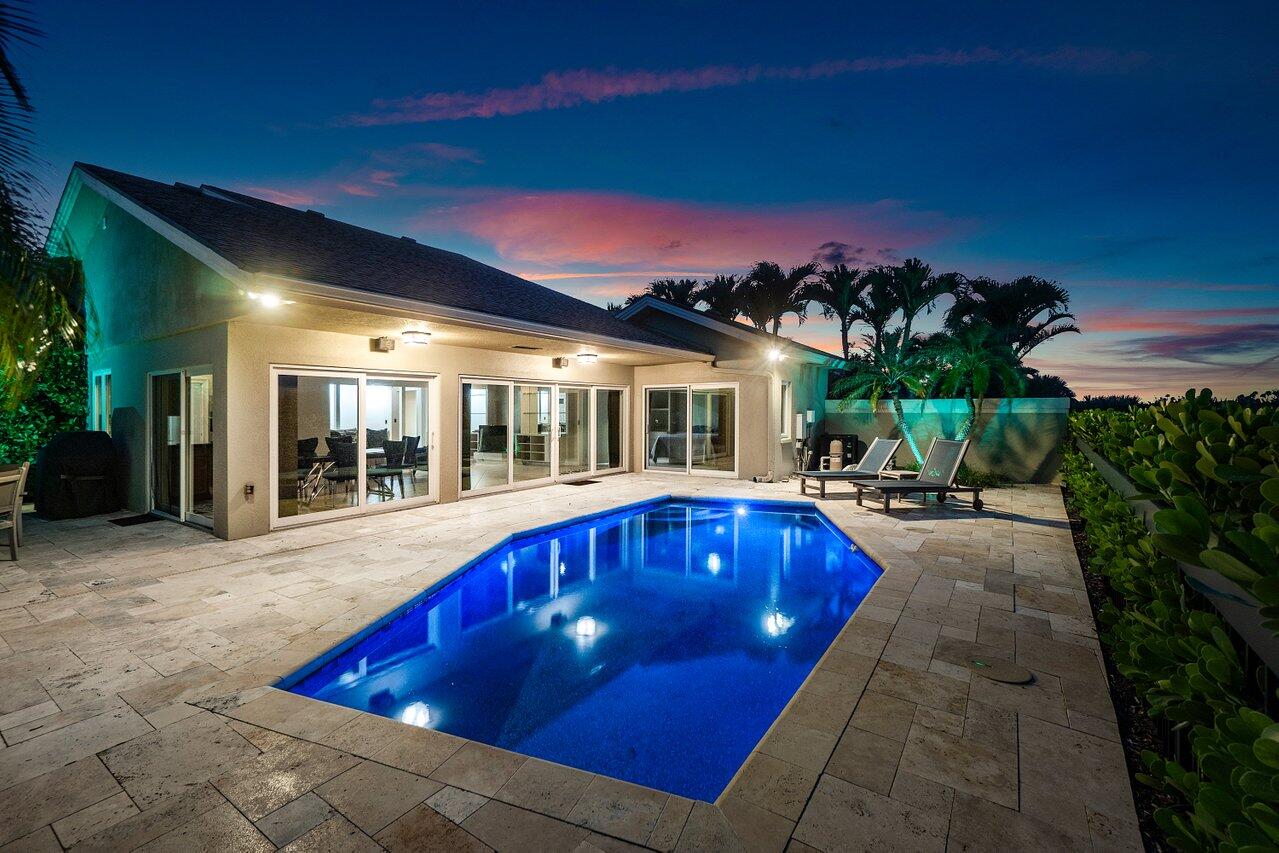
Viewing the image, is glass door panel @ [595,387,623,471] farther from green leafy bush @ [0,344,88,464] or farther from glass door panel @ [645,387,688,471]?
green leafy bush @ [0,344,88,464]

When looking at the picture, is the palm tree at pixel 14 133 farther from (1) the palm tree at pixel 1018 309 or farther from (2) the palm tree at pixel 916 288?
(1) the palm tree at pixel 1018 309

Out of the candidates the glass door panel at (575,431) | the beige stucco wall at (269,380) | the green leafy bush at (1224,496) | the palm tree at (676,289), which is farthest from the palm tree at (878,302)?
the green leafy bush at (1224,496)

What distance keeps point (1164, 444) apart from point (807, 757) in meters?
2.03

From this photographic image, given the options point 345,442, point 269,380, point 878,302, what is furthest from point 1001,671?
point 878,302

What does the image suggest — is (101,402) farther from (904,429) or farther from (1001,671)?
(904,429)

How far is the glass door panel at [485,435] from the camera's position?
1041cm

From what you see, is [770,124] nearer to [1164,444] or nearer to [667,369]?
[667,369]

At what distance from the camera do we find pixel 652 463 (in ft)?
47.2

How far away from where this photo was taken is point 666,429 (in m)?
14.1

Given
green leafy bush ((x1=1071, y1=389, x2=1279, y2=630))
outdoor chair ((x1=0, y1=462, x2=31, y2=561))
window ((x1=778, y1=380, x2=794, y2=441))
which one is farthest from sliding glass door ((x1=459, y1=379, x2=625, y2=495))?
green leafy bush ((x1=1071, y1=389, x2=1279, y2=630))

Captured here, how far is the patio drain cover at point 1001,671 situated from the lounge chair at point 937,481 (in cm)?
513

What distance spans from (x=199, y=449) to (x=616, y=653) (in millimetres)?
7737

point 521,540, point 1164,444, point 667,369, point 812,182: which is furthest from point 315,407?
point 812,182

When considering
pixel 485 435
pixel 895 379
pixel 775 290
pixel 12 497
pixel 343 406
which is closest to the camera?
pixel 12 497
